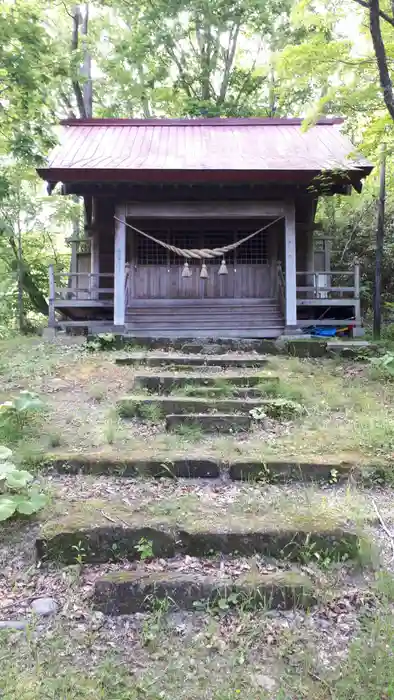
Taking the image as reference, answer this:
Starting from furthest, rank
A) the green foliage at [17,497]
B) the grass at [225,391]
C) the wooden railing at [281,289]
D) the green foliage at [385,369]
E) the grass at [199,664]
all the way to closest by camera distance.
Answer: the wooden railing at [281,289], the green foliage at [385,369], the grass at [225,391], the green foliage at [17,497], the grass at [199,664]

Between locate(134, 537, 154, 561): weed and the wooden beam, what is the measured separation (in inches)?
287

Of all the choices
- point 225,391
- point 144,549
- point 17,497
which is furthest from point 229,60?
point 144,549

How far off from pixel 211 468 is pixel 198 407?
122 centimetres

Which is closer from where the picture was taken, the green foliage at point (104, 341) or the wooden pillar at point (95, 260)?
the green foliage at point (104, 341)

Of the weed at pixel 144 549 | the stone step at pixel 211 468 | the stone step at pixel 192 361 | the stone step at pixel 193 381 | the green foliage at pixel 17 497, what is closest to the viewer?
the weed at pixel 144 549

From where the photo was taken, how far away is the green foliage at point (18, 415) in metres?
4.22

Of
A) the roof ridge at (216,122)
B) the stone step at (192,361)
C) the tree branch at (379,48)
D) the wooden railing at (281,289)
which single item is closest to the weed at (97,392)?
the stone step at (192,361)

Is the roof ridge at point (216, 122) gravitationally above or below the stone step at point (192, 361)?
above

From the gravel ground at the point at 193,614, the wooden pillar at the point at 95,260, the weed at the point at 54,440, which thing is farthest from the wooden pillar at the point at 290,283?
the gravel ground at the point at 193,614

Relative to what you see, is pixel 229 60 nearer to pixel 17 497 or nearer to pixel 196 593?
pixel 17 497

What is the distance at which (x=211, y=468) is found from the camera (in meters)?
3.85

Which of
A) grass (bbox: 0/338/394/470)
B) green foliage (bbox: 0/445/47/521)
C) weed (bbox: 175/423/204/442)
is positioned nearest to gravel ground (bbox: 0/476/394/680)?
green foliage (bbox: 0/445/47/521)

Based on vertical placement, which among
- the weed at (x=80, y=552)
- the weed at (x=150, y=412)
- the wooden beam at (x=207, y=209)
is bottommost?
the weed at (x=80, y=552)

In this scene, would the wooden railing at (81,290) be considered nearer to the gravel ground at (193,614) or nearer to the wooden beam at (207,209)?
the wooden beam at (207,209)
